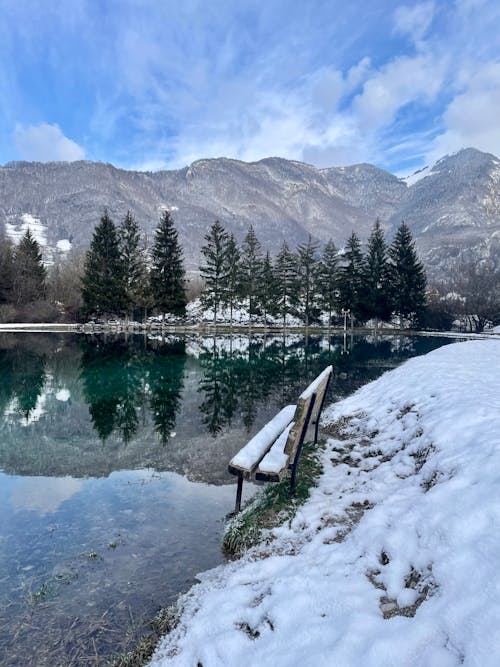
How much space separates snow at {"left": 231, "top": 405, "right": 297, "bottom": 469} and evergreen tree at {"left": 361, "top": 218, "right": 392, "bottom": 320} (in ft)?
161

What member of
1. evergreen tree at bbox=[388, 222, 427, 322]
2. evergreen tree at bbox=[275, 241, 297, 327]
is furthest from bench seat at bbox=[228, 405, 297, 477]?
evergreen tree at bbox=[388, 222, 427, 322]

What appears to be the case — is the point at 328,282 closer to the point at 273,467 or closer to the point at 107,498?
the point at 107,498

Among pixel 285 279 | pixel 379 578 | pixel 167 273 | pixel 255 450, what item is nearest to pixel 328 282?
pixel 285 279

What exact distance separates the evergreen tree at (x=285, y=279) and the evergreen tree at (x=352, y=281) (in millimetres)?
6371

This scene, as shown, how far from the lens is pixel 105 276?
182 ft

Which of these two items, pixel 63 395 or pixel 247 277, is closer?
pixel 63 395

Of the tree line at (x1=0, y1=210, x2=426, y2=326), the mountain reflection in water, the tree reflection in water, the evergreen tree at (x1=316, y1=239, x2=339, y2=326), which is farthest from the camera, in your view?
the evergreen tree at (x1=316, y1=239, x2=339, y2=326)

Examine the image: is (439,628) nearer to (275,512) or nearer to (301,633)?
(301,633)

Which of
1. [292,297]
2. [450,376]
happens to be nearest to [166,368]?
[450,376]

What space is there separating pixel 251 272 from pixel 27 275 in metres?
35.3

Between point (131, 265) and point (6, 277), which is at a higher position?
point (131, 265)

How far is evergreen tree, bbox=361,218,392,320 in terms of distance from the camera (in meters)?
54.2

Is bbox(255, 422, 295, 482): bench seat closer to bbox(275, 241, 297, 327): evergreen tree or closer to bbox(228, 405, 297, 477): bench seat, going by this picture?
bbox(228, 405, 297, 477): bench seat

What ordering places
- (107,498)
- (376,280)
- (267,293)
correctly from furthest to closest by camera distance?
(267,293) < (376,280) < (107,498)
